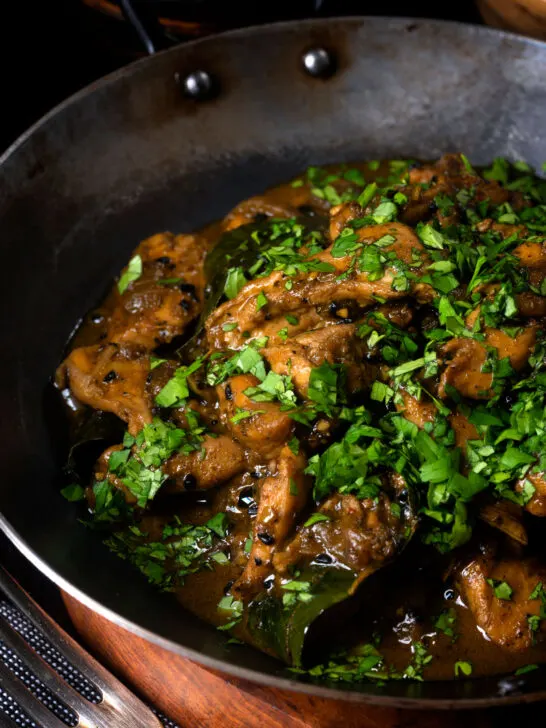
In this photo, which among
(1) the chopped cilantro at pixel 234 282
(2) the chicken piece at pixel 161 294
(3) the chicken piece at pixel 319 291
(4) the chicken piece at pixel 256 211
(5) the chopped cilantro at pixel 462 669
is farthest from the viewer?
(4) the chicken piece at pixel 256 211

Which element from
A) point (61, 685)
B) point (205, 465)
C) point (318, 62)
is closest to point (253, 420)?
point (205, 465)

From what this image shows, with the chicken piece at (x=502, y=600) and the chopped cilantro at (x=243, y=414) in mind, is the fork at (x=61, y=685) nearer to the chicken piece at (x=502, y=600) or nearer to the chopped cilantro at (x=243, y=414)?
the chopped cilantro at (x=243, y=414)

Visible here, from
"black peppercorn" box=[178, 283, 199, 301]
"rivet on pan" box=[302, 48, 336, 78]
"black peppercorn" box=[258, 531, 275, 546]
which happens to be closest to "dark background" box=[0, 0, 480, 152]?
"rivet on pan" box=[302, 48, 336, 78]

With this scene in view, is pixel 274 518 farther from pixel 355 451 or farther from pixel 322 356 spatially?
pixel 322 356

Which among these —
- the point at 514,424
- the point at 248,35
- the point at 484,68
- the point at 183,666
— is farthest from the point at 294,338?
the point at 484,68

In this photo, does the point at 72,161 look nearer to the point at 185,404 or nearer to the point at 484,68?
the point at 185,404

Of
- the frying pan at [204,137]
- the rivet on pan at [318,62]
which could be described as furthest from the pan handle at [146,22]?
the rivet on pan at [318,62]

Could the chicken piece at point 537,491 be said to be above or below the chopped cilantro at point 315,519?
below
